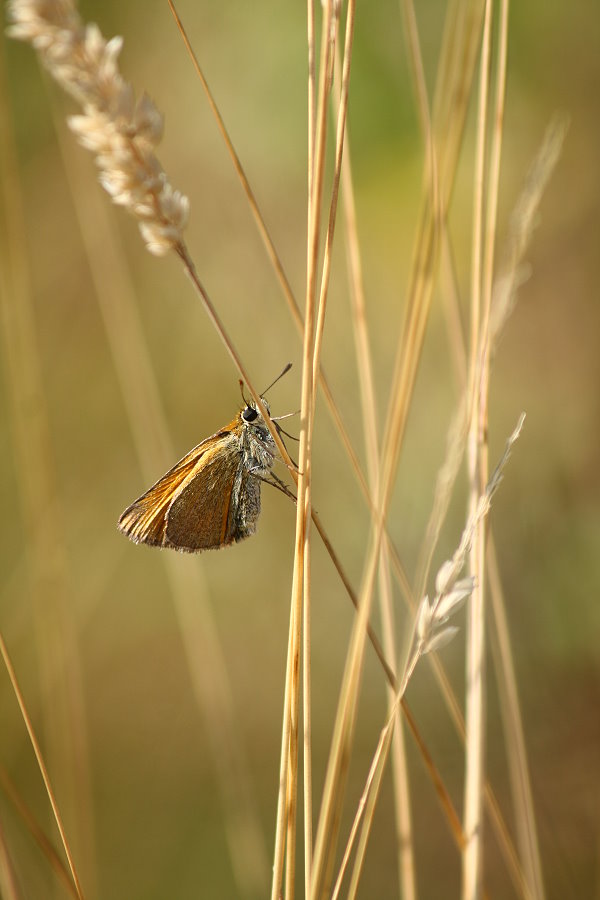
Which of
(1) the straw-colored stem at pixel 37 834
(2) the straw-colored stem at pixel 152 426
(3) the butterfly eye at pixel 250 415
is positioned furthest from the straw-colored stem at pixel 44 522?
(1) the straw-colored stem at pixel 37 834

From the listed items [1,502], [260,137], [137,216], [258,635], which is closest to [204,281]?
[260,137]

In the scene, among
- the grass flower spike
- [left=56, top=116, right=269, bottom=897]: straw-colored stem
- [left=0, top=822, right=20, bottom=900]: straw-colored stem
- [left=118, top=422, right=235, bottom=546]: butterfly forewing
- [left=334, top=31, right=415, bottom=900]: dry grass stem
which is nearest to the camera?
the grass flower spike

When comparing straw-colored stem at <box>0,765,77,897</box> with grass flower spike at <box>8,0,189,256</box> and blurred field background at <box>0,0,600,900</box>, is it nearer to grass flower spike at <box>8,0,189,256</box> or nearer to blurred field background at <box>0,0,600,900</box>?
grass flower spike at <box>8,0,189,256</box>

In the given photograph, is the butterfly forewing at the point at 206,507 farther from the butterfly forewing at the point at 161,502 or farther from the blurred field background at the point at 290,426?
the blurred field background at the point at 290,426

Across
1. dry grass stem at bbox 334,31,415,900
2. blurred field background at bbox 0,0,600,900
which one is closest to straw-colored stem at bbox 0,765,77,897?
dry grass stem at bbox 334,31,415,900

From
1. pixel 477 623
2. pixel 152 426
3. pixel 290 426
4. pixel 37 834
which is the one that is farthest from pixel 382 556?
pixel 290 426

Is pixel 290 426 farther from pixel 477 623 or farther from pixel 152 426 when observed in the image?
pixel 477 623

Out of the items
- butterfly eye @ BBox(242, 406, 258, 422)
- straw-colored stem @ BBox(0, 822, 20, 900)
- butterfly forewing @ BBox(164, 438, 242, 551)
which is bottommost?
straw-colored stem @ BBox(0, 822, 20, 900)
